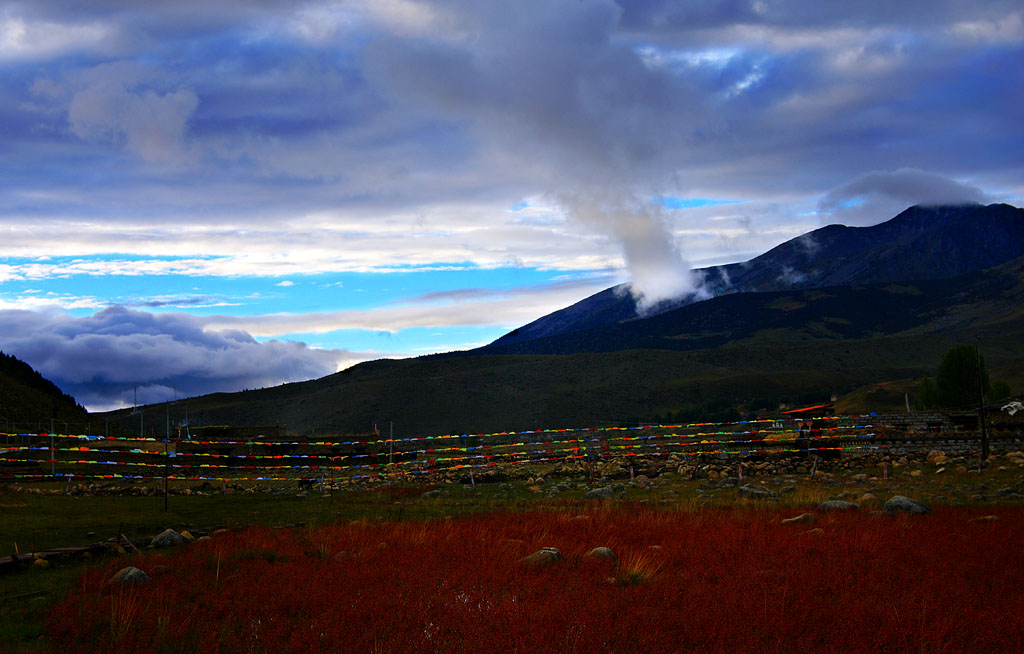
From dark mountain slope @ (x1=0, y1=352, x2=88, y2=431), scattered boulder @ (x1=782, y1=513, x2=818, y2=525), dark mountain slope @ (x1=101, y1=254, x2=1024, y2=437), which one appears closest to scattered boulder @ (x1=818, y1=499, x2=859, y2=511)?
scattered boulder @ (x1=782, y1=513, x2=818, y2=525)

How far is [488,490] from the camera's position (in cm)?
2670

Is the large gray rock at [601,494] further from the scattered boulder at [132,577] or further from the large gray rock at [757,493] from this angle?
the scattered boulder at [132,577]

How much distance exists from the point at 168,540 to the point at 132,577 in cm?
333

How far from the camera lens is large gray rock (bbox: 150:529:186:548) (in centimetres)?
1334

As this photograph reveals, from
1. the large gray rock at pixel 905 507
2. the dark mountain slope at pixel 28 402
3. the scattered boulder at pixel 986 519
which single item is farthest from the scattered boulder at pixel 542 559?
the dark mountain slope at pixel 28 402

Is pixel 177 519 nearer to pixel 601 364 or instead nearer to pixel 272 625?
pixel 272 625

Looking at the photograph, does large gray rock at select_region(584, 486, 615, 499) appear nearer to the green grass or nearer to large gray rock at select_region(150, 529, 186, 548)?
the green grass

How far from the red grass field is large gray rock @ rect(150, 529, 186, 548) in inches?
23.4

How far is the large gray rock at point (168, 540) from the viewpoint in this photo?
13336 mm

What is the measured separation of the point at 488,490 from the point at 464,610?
1811 cm

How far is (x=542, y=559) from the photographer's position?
11062 mm

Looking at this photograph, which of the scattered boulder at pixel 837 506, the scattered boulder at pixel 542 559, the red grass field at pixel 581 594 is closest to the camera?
the red grass field at pixel 581 594

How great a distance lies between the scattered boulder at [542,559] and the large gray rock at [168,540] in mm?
6024

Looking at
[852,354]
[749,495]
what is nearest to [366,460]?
[749,495]
